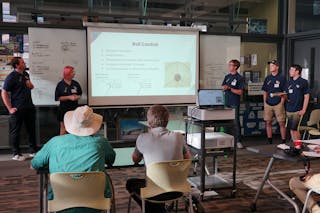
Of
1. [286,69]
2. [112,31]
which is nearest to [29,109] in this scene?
[112,31]

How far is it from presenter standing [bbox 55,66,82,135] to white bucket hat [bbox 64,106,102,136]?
287 cm

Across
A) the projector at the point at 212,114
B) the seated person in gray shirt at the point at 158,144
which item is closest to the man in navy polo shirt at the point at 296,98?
the projector at the point at 212,114

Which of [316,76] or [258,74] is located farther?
[258,74]

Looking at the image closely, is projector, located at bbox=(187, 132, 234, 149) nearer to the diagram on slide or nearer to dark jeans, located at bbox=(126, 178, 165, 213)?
dark jeans, located at bbox=(126, 178, 165, 213)

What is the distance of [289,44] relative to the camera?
715 centimetres

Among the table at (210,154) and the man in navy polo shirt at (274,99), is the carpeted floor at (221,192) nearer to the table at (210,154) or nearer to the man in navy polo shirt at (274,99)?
the table at (210,154)

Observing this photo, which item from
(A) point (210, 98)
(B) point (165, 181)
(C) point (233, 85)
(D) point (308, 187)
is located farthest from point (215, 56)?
(B) point (165, 181)

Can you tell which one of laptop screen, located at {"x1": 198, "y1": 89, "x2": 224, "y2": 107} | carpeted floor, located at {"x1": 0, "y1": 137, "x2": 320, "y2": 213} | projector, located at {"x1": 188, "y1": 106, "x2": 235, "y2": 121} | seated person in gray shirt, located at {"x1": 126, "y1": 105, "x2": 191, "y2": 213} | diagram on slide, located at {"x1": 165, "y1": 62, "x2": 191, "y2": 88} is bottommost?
carpeted floor, located at {"x1": 0, "y1": 137, "x2": 320, "y2": 213}

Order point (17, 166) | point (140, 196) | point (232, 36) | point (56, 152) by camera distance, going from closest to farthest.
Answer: point (56, 152), point (140, 196), point (17, 166), point (232, 36)

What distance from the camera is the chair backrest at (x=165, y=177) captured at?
8.20ft

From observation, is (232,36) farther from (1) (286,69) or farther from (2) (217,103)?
(2) (217,103)

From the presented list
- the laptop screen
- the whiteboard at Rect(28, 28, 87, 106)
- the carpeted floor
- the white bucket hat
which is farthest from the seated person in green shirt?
the whiteboard at Rect(28, 28, 87, 106)

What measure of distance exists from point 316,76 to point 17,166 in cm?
537

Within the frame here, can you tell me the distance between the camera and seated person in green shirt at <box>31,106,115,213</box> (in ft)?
7.52
